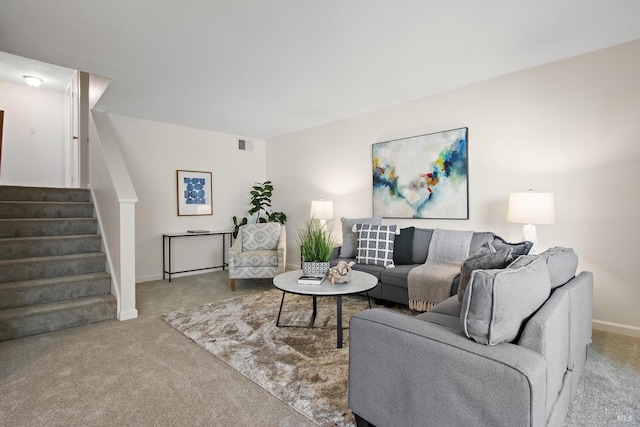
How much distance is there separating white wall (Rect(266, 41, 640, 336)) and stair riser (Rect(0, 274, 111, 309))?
140 inches

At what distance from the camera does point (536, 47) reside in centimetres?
277

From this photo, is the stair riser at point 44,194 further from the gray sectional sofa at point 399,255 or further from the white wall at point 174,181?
the gray sectional sofa at point 399,255

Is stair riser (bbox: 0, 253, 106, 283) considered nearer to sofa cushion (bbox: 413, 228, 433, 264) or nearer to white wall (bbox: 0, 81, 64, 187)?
white wall (bbox: 0, 81, 64, 187)

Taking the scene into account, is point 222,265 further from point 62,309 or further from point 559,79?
point 559,79

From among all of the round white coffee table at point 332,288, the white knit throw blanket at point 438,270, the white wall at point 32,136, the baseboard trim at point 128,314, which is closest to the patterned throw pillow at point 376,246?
the white knit throw blanket at point 438,270

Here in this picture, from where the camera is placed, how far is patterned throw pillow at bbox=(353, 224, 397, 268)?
12.1ft

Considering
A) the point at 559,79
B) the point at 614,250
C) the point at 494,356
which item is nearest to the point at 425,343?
the point at 494,356

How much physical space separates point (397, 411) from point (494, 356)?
46cm

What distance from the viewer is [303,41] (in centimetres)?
261

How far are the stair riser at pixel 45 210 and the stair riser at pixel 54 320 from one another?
157cm

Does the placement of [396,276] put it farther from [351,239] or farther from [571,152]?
[571,152]

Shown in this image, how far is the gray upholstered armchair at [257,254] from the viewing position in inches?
168

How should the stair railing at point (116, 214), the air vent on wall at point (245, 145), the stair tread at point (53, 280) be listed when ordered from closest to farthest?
the stair tread at point (53, 280), the stair railing at point (116, 214), the air vent on wall at point (245, 145)

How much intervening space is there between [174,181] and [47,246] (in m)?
1.98
